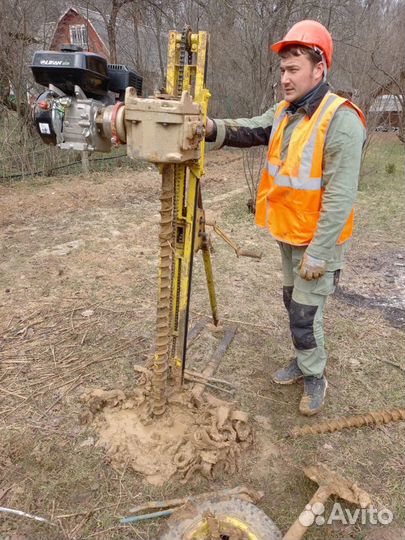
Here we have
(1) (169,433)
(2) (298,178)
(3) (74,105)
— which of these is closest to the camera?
(3) (74,105)

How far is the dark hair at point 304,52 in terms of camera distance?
2.10 m

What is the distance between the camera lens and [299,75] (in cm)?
215

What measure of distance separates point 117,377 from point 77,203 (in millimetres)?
4636

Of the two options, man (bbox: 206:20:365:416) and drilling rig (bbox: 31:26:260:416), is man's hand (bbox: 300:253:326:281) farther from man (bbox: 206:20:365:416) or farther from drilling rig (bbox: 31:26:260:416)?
drilling rig (bbox: 31:26:260:416)

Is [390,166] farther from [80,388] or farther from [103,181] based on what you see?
[80,388]

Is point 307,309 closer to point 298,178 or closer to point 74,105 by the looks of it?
point 298,178

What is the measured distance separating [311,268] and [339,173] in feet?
1.68

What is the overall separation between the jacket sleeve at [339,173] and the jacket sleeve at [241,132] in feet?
1.86

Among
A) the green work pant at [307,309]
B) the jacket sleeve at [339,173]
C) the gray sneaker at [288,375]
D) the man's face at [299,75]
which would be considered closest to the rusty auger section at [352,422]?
the green work pant at [307,309]

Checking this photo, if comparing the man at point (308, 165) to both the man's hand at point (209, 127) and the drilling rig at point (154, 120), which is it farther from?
the drilling rig at point (154, 120)

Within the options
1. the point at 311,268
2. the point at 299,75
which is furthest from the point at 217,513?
the point at 299,75

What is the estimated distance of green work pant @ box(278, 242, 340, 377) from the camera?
241 centimetres

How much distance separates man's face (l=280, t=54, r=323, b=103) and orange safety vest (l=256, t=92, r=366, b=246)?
0.37 feet

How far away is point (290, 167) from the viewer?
224 cm
